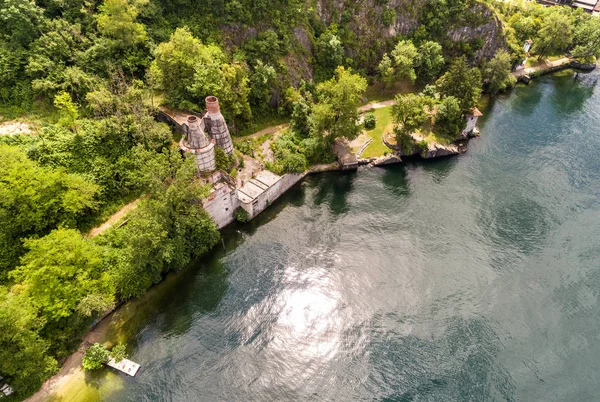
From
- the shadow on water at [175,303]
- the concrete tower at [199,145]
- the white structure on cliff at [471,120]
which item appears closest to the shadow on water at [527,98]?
the white structure on cliff at [471,120]

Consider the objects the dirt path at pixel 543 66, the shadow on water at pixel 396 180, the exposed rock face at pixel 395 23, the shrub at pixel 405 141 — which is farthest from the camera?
the dirt path at pixel 543 66

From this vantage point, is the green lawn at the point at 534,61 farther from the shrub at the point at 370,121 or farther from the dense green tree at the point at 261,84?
the dense green tree at the point at 261,84

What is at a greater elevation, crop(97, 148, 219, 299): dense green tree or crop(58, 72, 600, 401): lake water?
crop(97, 148, 219, 299): dense green tree

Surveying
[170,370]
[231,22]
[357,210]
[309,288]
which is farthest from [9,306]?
[231,22]

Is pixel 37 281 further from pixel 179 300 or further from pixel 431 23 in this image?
pixel 431 23

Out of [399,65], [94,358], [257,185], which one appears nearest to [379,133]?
[399,65]

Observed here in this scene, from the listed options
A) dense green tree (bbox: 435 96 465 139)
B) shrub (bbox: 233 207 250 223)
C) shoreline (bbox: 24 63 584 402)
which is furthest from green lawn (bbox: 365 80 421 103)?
shoreline (bbox: 24 63 584 402)

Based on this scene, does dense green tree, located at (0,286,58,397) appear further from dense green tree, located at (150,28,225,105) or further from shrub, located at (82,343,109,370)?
dense green tree, located at (150,28,225,105)

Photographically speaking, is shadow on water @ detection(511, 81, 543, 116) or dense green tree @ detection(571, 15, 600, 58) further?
dense green tree @ detection(571, 15, 600, 58)
